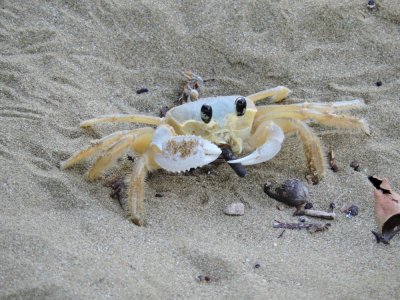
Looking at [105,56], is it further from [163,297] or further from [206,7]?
[163,297]

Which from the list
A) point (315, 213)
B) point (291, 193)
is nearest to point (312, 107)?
point (291, 193)

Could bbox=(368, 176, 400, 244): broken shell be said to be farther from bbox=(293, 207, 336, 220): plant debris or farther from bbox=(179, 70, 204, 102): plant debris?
bbox=(179, 70, 204, 102): plant debris

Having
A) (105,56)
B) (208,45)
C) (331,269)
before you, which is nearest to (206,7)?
(208,45)

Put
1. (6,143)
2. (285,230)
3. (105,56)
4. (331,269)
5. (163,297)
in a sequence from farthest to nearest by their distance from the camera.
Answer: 1. (105,56)
2. (6,143)
3. (285,230)
4. (331,269)
5. (163,297)

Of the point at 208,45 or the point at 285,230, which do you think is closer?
the point at 285,230

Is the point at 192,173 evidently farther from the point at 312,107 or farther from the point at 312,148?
the point at 312,107

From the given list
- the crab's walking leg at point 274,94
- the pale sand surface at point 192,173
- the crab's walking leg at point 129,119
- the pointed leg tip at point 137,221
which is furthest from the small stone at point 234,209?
the crab's walking leg at point 274,94

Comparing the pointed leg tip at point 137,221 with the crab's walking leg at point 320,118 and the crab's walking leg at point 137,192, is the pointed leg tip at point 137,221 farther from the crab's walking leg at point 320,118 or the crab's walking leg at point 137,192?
the crab's walking leg at point 320,118
